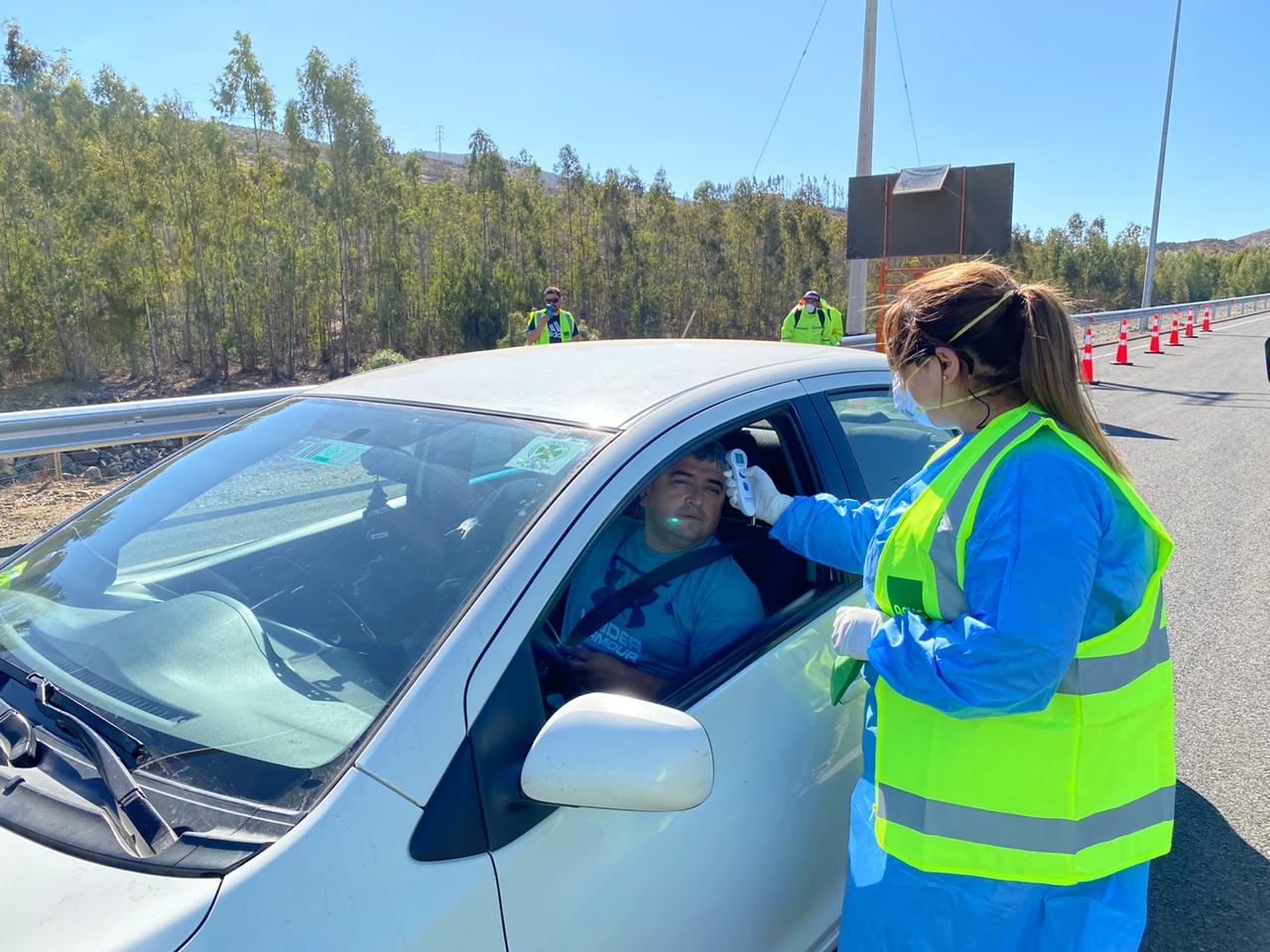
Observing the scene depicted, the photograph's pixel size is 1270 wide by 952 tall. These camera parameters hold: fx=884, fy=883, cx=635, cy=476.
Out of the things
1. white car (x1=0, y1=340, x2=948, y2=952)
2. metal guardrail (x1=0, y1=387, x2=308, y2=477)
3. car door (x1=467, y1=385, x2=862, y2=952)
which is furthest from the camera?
metal guardrail (x1=0, y1=387, x2=308, y2=477)

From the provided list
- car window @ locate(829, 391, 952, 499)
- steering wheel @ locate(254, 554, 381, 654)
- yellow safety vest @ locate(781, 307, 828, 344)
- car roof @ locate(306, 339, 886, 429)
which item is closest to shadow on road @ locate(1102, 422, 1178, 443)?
yellow safety vest @ locate(781, 307, 828, 344)

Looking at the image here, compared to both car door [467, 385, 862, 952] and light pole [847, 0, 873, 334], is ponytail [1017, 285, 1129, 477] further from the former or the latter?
light pole [847, 0, 873, 334]

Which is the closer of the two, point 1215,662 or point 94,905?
point 94,905

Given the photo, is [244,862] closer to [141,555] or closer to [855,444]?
[141,555]

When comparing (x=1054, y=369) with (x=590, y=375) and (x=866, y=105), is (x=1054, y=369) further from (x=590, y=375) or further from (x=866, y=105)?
(x=866, y=105)

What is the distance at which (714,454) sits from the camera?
2377 millimetres

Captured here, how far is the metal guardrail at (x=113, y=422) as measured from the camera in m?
5.48

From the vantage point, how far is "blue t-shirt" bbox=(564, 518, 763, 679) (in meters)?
2.12

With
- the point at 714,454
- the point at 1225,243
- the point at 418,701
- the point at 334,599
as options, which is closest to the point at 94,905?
the point at 418,701

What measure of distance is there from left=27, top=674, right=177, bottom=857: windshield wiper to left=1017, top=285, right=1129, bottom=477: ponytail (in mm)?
1656

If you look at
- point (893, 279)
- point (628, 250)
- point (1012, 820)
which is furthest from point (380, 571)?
point (628, 250)

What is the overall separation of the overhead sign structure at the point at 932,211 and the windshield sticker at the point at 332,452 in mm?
15452

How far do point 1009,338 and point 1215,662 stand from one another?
11.8 feet

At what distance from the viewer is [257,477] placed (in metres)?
2.26
